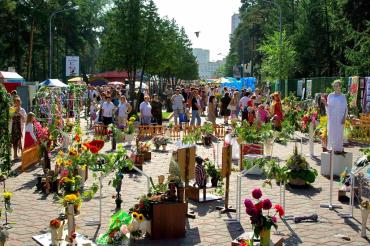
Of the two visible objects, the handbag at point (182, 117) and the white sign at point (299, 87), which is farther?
the white sign at point (299, 87)

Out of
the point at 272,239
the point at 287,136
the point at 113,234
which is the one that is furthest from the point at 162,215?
the point at 287,136

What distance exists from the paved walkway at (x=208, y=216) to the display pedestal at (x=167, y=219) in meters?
0.14

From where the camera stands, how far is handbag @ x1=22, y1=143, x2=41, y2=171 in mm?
13430

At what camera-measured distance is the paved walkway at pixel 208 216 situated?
7.79 m

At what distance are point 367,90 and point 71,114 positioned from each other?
13.2m

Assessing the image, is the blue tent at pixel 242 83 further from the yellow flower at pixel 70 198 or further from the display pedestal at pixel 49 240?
the yellow flower at pixel 70 198

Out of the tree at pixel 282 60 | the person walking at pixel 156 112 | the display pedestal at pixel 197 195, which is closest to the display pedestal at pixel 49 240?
the display pedestal at pixel 197 195

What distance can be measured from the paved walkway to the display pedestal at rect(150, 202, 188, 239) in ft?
0.45

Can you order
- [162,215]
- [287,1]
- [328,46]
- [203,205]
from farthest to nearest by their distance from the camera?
[287,1], [328,46], [203,205], [162,215]

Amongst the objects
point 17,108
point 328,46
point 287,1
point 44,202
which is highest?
point 287,1

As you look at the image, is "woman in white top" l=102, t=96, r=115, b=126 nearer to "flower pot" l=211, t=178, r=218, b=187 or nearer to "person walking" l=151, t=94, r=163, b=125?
"person walking" l=151, t=94, r=163, b=125

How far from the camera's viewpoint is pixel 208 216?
9055 millimetres

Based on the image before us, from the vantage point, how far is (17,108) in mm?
15406

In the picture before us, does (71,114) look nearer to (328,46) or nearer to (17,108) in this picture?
(17,108)
